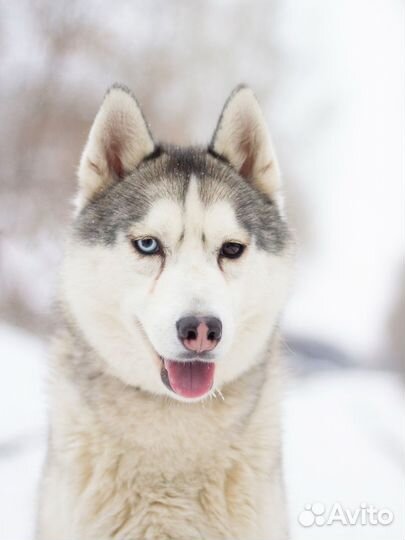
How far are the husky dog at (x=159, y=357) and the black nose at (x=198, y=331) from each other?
11 cm

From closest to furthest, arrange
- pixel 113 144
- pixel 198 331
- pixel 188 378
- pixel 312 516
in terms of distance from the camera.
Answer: pixel 198 331
pixel 188 378
pixel 113 144
pixel 312 516

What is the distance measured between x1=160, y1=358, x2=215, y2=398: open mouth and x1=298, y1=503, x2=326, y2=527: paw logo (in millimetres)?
777

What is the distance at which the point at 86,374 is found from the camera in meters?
1.56

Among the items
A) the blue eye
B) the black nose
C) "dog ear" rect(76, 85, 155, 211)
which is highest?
"dog ear" rect(76, 85, 155, 211)

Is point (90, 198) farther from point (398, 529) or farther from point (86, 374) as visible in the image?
point (398, 529)

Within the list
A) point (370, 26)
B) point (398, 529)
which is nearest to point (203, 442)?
point (398, 529)

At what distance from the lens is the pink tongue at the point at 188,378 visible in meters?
1.41

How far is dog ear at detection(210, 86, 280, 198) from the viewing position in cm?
160

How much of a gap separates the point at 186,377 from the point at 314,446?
3.63ft

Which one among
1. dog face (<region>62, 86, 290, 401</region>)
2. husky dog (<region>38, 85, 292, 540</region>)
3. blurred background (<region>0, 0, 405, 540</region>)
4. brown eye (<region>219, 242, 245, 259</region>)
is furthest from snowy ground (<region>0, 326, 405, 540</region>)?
brown eye (<region>219, 242, 245, 259</region>)

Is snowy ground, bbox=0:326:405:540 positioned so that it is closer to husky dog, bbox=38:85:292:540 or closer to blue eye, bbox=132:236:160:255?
husky dog, bbox=38:85:292:540

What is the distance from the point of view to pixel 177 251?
143 centimetres

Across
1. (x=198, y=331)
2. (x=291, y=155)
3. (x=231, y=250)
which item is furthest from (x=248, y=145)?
(x=291, y=155)

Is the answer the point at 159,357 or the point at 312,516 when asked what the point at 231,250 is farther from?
the point at 312,516
